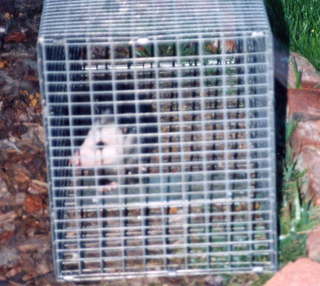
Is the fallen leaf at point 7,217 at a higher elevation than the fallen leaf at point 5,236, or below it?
higher

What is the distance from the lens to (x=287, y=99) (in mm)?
3742

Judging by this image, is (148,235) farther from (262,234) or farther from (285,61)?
(285,61)

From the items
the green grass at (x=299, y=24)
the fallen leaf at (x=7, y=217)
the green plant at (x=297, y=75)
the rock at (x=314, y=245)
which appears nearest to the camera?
the rock at (x=314, y=245)

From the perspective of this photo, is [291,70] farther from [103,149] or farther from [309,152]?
[103,149]

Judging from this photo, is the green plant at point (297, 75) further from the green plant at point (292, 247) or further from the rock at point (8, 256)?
the rock at point (8, 256)

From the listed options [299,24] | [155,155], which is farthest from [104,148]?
[299,24]

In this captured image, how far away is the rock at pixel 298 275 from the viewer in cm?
274

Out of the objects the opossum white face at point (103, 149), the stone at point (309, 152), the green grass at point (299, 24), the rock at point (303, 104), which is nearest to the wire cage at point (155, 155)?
the opossum white face at point (103, 149)

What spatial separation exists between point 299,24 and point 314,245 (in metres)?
1.72

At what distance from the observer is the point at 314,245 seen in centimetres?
290

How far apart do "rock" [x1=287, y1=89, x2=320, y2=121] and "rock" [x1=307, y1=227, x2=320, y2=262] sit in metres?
0.80

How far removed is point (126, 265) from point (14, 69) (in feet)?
5.67

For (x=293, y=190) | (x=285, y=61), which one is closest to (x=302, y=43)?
(x=285, y=61)

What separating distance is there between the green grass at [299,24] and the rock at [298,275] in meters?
1.53
